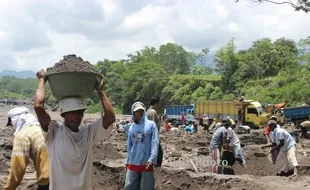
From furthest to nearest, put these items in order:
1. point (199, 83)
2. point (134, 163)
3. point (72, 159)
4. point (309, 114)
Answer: point (199, 83) < point (309, 114) < point (134, 163) < point (72, 159)

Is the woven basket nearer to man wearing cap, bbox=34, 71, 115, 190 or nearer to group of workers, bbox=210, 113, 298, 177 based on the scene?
man wearing cap, bbox=34, 71, 115, 190

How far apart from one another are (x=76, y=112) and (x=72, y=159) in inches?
14.0

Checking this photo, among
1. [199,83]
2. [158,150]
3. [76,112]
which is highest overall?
[199,83]

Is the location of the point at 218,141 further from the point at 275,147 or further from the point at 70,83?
the point at 70,83

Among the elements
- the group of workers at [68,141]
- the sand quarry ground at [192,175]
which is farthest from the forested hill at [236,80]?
the group of workers at [68,141]

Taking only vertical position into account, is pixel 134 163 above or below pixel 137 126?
below

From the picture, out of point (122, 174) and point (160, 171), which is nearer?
point (160, 171)

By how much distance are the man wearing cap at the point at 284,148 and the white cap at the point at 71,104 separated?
23.2ft

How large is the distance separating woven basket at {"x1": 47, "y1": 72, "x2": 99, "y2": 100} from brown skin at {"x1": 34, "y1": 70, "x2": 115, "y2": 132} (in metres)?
0.09

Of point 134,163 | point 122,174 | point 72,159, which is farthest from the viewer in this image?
point 122,174

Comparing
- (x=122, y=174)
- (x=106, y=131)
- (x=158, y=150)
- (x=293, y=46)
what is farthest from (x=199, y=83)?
(x=106, y=131)

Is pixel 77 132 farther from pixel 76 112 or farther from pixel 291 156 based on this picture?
pixel 291 156

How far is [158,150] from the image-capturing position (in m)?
7.01

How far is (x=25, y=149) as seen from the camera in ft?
14.3
